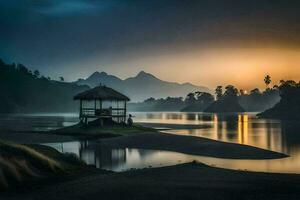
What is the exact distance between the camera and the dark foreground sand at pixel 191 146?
34.6 metres

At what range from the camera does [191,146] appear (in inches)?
1580

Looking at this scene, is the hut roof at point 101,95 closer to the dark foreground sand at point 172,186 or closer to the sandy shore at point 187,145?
the sandy shore at point 187,145

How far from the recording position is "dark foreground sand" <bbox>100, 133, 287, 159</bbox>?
34.6 metres

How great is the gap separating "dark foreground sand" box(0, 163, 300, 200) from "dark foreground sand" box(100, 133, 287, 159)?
12.5 metres

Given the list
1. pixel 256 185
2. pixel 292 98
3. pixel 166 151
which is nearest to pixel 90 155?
pixel 166 151

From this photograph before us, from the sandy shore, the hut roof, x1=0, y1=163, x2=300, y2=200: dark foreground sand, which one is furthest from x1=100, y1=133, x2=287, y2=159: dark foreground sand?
x1=0, y1=163, x2=300, y2=200: dark foreground sand

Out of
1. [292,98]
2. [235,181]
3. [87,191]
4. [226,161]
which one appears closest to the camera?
[87,191]

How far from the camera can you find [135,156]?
34.5m

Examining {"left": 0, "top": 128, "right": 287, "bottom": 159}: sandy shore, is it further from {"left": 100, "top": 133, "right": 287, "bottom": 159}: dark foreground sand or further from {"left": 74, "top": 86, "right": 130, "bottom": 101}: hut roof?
{"left": 74, "top": 86, "right": 130, "bottom": 101}: hut roof

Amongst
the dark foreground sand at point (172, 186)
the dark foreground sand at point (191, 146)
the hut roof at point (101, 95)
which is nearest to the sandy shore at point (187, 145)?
the dark foreground sand at point (191, 146)

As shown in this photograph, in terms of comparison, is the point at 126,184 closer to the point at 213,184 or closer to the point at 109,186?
the point at 109,186

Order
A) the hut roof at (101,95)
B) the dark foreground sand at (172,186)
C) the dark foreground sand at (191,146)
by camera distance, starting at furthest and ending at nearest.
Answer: the hut roof at (101,95) → the dark foreground sand at (191,146) → the dark foreground sand at (172,186)

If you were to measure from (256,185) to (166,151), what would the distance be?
20469 mm

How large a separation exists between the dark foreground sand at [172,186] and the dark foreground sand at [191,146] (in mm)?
12513
